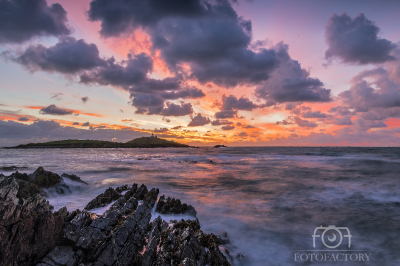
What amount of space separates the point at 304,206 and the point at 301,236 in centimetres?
499

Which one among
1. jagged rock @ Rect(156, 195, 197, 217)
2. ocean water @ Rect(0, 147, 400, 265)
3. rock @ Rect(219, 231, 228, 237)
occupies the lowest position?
ocean water @ Rect(0, 147, 400, 265)

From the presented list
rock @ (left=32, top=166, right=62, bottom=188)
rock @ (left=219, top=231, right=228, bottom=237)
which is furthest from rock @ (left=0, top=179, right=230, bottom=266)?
rock @ (left=32, top=166, right=62, bottom=188)

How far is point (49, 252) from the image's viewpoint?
5.14m

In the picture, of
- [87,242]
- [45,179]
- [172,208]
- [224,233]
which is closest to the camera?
[87,242]

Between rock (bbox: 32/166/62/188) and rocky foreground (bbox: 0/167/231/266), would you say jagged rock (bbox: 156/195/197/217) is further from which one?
rock (bbox: 32/166/62/188)

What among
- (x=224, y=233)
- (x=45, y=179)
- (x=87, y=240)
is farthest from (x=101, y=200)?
(x=45, y=179)

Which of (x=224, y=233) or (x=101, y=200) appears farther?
(x=101, y=200)

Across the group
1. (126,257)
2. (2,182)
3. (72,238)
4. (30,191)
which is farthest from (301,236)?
(30,191)

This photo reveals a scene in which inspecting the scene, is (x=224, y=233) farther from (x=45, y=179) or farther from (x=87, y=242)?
(x=45, y=179)

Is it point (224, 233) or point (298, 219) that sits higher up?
point (224, 233)

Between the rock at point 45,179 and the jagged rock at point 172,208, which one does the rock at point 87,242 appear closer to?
the jagged rock at point 172,208

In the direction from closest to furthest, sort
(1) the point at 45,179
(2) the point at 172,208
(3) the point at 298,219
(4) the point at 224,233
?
(4) the point at 224,233
(2) the point at 172,208
(3) the point at 298,219
(1) the point at 45,179

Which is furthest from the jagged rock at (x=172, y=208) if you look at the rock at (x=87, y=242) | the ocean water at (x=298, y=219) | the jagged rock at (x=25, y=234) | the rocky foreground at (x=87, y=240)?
the jagged rock at (x=25, y=234)

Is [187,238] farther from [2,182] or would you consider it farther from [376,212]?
[376,212]
